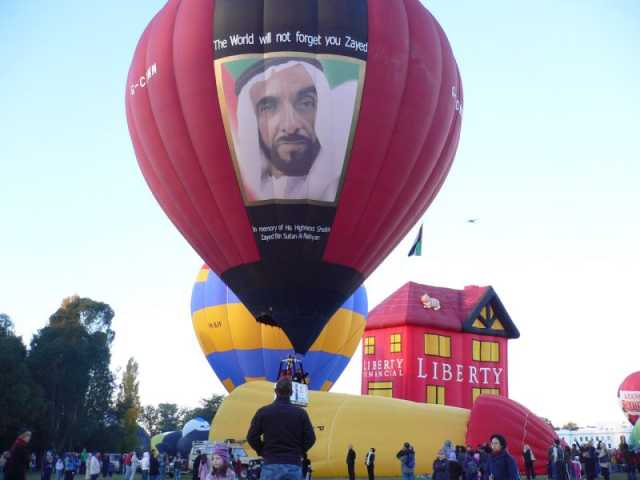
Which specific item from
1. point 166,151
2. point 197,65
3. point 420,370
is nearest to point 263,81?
point 197,65

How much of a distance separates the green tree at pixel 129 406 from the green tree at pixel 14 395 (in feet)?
39.4

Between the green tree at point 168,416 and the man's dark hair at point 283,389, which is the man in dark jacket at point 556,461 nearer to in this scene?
the man's dark hair at point 283,389

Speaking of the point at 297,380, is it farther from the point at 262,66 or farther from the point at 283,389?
the point at 283,389

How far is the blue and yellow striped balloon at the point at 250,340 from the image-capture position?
2597cm

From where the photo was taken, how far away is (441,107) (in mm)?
17156

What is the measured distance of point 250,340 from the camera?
2611 centimetres

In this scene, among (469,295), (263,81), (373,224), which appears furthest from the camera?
(469,295)

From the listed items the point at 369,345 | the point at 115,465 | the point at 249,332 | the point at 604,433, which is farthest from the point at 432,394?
the point at 604,433

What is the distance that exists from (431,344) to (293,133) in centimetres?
2004

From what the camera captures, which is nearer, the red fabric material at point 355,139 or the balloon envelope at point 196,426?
the red fabric material at point 355,139

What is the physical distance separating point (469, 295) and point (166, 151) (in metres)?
22.1

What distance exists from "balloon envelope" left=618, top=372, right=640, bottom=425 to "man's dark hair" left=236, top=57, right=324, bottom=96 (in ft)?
145

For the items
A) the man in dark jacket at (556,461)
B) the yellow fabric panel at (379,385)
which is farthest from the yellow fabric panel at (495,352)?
the man in dark jacket at (556,461)

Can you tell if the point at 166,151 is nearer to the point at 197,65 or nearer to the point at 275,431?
the point at 197,65
